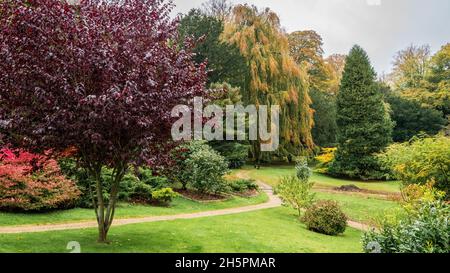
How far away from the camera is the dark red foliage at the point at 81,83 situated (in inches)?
276

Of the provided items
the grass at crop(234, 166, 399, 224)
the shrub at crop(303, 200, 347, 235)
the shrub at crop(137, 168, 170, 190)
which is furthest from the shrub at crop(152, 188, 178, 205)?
the grass at crop(234, 166, 399, 224)

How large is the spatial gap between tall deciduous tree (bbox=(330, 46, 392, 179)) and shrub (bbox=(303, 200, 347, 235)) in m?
18.3

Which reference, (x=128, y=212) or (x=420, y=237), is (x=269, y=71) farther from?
(x=420, y=237)

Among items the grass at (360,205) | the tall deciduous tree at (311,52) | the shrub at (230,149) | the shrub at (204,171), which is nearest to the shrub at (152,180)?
the shrub at (204,171)

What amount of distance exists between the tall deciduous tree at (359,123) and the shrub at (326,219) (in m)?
18.3

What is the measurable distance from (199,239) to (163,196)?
6.02m

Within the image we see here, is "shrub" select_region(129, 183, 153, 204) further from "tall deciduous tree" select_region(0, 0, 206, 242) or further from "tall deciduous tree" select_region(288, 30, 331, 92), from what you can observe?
"tall deciduous tree" select_region(288, 30, 331, 92)

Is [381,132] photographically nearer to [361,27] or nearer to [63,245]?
[361,27]

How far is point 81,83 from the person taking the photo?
726 cm

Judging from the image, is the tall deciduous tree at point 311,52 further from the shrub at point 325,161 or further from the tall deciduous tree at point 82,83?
the tall deciduous tree at point 82,83

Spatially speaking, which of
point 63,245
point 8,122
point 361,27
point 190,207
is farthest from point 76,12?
point 361,27

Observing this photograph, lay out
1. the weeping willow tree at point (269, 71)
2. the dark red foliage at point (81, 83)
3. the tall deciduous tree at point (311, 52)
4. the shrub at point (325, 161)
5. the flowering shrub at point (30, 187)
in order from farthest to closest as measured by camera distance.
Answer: the tall deciduous tree at point (311, 52) → the shrub at point (325, 161) → the weeping willow tree at point (269, 71) → the flowering shrub at point (30, 187) → the dark red foliage at point (81, 83)

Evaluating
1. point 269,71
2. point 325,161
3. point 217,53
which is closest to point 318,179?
point 325,161
